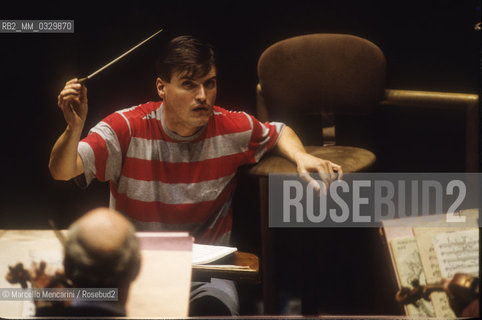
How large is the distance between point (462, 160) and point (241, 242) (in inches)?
52.3

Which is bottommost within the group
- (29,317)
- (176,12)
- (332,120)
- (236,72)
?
(29,317)

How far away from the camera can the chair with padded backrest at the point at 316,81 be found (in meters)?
2.77

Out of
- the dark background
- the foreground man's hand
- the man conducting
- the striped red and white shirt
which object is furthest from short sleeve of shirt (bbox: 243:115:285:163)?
the dark background

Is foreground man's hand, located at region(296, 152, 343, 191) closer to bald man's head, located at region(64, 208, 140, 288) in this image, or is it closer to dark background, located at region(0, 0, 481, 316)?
dark background, located at region(0, 0, 481, 316)

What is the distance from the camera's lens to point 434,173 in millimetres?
3160

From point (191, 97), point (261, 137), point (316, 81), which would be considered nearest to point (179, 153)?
point (191, 97)

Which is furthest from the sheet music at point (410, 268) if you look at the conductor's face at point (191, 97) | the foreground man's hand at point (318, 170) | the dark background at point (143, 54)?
the dark background at point (143, 54)

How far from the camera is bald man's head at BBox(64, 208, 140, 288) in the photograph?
1.13 metres

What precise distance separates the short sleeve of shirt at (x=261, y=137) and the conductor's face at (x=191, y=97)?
286 millimetres

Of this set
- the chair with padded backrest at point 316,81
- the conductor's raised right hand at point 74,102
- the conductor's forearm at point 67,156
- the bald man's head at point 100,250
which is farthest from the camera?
the chair with padded backrest at point 316,81

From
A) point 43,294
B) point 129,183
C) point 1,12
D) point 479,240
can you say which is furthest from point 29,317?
point 1,12

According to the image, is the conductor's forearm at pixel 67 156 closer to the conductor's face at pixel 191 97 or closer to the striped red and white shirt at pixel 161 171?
the striped red and white shirt at pixel 161 171

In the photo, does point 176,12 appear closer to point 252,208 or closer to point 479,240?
point 252,208

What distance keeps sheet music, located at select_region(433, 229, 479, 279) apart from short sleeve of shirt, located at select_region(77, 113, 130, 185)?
130 cm
